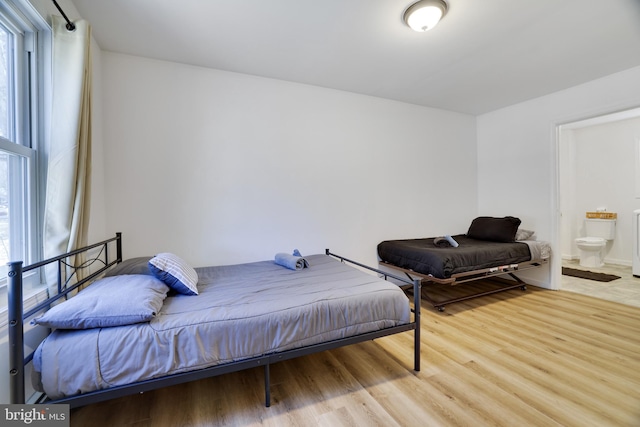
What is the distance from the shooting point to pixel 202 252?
2738mm

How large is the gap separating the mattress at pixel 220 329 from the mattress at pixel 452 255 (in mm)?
1090

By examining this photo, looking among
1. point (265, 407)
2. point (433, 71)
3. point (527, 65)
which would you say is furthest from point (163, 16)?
point (527, 65)

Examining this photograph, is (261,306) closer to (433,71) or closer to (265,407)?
(265,407)

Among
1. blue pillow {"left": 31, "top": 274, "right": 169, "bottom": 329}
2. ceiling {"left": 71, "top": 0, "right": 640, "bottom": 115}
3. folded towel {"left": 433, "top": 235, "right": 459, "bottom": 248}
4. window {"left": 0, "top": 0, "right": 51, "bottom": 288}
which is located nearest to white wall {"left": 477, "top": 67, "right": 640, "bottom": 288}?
ceiling {"left": 71, "top": 0, "right": 640, "bottom": 115}

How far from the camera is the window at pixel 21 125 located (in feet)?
4.70

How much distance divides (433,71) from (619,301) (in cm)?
343

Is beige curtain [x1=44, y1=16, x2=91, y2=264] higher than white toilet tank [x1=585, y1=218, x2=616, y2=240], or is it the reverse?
beige curtain [x1=44, y1=16, x2=91, y2=264]

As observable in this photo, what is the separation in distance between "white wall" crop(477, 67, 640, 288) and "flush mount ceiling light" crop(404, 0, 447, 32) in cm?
262

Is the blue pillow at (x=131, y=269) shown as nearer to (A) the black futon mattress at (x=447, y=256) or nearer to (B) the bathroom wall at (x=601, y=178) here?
(A) the black futon mattress at (x=447, y=256)

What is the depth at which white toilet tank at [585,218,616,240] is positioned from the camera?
466 centimetres

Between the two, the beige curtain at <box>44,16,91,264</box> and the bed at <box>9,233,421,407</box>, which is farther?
the beige curtain at <box>44,16,91,264</box>

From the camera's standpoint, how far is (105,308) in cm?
128

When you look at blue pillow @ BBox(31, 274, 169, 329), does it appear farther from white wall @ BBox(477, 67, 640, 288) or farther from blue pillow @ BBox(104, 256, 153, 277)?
white wall @ BBox(477, 67, 640, 288)

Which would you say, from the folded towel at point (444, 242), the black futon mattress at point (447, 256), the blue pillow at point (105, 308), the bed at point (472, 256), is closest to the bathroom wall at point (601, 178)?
the bed at point (472, 256)
